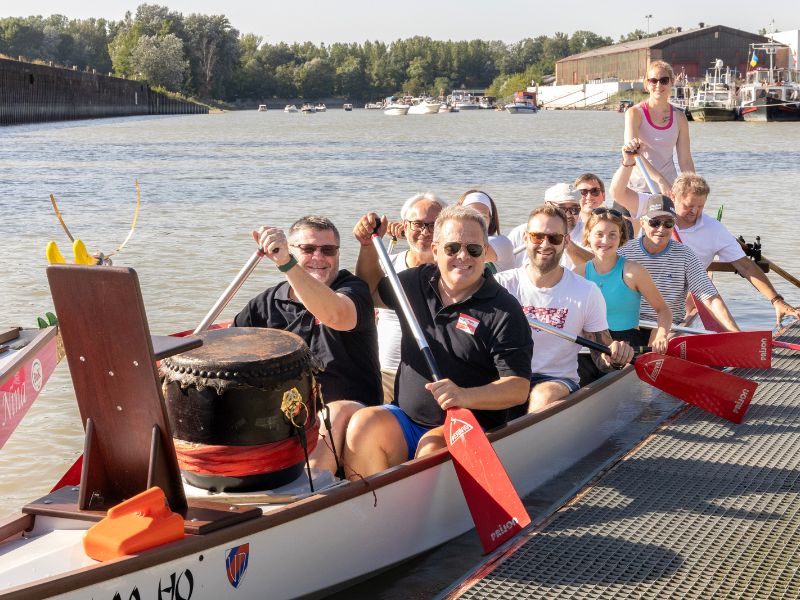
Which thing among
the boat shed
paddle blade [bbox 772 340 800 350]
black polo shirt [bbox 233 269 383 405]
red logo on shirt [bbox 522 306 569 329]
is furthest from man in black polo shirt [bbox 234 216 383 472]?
the boat shed

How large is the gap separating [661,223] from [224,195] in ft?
53.5

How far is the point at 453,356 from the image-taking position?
176 inches

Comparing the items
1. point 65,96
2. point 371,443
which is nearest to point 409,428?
point 371,443

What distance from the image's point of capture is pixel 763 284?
303 inches

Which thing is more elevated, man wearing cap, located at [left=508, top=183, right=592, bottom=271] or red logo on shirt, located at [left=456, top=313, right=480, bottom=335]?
man wearing cap, located at [left=508, top=183, right=592, bottom=271]

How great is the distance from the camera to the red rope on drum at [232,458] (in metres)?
3.73

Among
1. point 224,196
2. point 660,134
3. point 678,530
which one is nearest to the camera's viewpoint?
point 678,530

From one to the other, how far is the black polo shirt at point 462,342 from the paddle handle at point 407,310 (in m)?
0.07

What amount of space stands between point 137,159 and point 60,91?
132 feet

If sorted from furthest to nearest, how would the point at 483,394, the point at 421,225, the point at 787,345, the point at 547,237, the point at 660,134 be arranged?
the point at 660,134
the point at 787,345
the point at 421,225
the point at 547,237
the point at 483,394

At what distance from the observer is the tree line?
12888 cm

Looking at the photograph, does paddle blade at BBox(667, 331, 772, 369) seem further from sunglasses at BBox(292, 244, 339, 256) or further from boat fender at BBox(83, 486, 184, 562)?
boat fender at BBox(83, 486, 184, 562)

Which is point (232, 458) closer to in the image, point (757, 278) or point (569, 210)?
point (569, 210)

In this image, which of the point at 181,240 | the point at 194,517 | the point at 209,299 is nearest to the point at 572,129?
the point at 181,240
